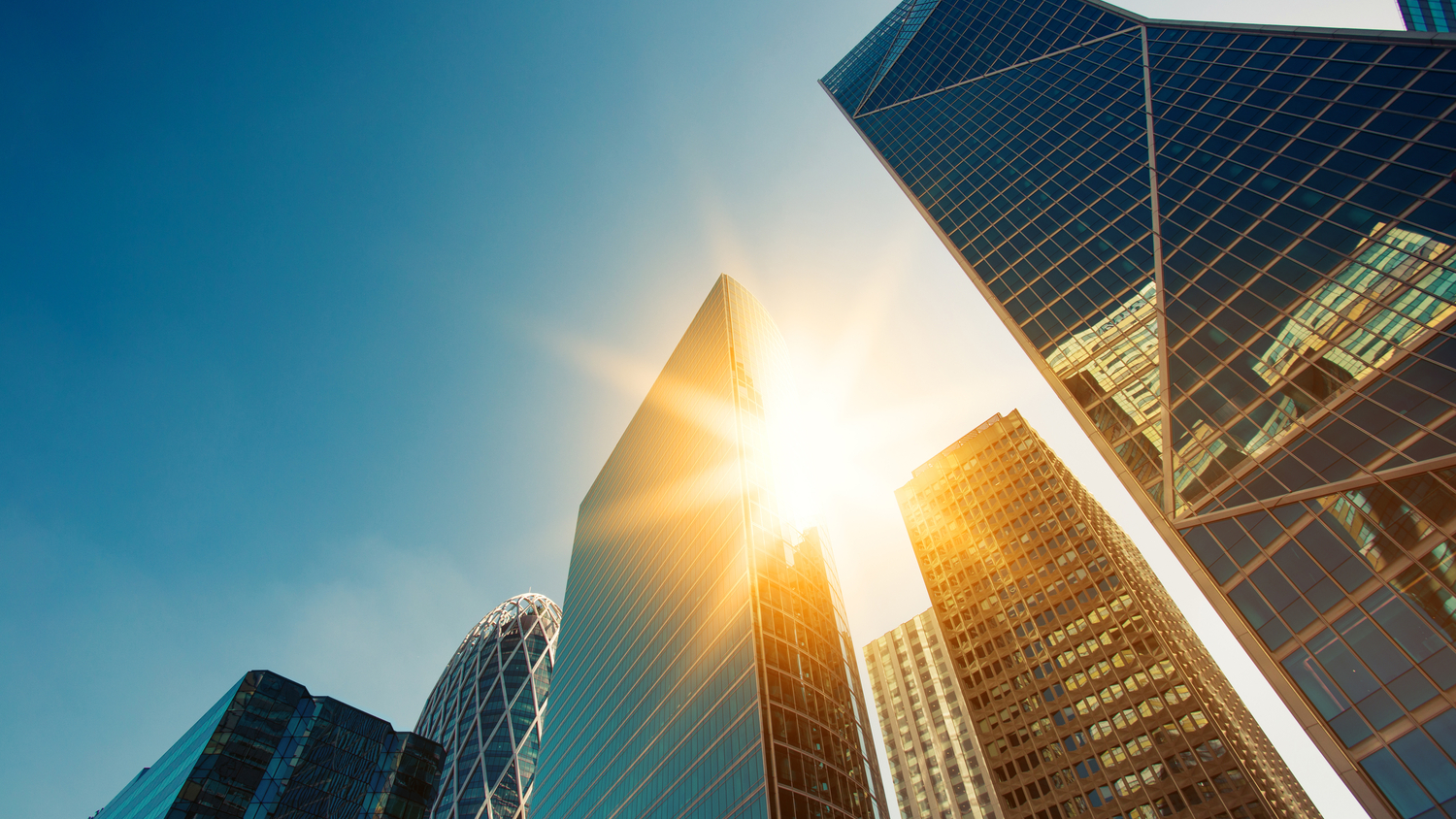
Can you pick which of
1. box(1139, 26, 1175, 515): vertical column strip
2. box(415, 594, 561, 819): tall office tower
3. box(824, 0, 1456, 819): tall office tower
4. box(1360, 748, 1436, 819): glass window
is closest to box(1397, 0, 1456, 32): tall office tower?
box(824, 0, 1456, 819): tall office tower

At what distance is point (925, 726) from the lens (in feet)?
350

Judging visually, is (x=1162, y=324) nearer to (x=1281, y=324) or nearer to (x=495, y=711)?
(x=1281, y=324)

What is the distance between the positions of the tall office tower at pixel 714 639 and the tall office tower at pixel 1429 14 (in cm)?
6974

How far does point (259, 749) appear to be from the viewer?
73062mm

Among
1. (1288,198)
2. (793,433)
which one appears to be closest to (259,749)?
(793,433)

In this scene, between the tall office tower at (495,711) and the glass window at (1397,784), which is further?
the tall office tower at (495,711)

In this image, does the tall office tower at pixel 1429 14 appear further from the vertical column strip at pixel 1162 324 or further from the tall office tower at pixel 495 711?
the tall office tower at pixel 495 711

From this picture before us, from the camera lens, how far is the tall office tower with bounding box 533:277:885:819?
45625 millimetres

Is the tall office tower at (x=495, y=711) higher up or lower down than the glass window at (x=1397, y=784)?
higher up

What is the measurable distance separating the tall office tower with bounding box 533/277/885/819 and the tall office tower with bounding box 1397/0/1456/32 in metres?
69.7

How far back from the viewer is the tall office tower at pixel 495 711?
123 metres

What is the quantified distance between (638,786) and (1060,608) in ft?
161

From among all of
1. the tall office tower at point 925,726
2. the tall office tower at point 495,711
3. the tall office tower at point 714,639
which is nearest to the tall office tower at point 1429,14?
the tall office tower at point 714,639

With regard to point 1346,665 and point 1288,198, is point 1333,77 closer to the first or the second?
point 1288,198
